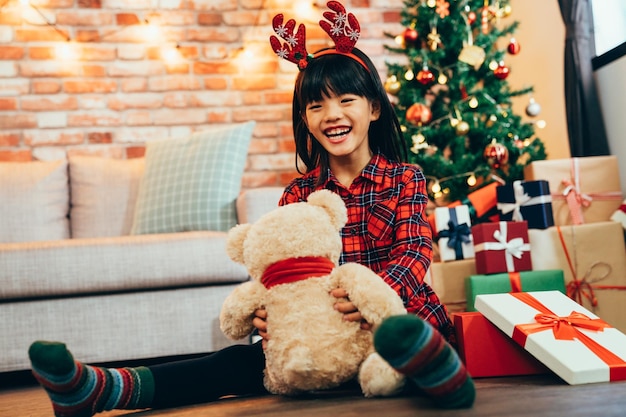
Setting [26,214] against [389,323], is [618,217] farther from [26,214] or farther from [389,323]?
[26,214]

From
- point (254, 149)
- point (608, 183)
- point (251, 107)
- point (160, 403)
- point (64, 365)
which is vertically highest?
point (251, 107)

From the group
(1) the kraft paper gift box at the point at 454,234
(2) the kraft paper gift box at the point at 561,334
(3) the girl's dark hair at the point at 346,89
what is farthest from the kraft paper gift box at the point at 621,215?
(3) the girl's dark hair at the point at 346,89

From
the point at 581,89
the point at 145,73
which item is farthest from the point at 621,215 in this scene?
the point at 145,73

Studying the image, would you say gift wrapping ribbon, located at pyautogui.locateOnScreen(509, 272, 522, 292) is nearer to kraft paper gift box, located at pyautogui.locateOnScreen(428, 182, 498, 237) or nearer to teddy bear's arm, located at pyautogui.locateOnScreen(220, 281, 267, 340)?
kraft paper gift box, located at pyautogui.locateOnScreen(428, 182, 498, 237)

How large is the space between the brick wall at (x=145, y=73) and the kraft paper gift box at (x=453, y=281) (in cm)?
120

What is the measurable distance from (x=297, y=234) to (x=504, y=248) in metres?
1.00

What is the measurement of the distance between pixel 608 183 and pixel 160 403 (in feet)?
5.53

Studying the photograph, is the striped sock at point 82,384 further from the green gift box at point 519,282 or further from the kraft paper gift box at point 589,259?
the kraft paper gift box at point 589,259

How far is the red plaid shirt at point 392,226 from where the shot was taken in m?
1.19

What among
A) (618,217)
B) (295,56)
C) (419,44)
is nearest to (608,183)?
(618,217)

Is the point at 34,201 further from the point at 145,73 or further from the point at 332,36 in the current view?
the point at 332,36

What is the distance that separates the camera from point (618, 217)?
1.97 metres

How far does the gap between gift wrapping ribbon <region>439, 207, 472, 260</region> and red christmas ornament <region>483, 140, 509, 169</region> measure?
411 mm

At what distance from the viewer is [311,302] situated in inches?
39.1
